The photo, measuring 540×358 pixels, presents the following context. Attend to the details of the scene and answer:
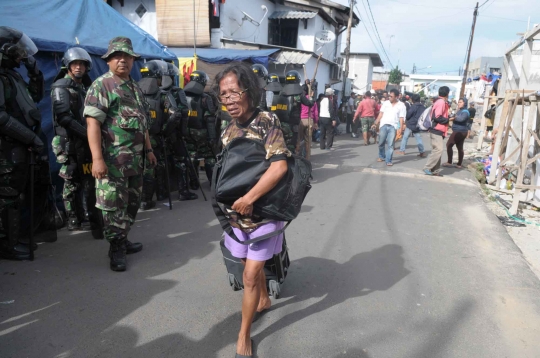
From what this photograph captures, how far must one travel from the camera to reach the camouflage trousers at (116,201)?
11.0 feet

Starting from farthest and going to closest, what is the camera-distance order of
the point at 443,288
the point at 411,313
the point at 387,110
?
the point at 387,110 < the point at 443,288 < the point at 411,313

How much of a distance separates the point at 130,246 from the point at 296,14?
1523cm

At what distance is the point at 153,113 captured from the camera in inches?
197

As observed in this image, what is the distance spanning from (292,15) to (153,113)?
44.5ft

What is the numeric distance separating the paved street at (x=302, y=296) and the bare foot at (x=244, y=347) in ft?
0.55

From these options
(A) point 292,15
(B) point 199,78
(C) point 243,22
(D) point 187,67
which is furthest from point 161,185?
(A) point 292,15

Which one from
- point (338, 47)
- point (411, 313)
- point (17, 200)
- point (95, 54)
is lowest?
point (411, 313)

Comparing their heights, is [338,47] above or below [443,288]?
above

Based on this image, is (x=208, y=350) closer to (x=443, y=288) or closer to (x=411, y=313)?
(x=411, y=313)

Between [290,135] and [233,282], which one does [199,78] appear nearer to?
[290,135]

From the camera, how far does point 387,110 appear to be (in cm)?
903

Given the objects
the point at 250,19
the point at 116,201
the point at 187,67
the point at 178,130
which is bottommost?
the point at 116,201

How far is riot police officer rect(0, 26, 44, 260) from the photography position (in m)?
3.43

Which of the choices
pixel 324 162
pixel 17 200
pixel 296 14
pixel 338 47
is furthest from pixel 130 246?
pixel 338 47
